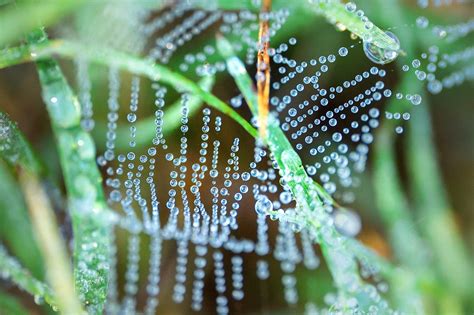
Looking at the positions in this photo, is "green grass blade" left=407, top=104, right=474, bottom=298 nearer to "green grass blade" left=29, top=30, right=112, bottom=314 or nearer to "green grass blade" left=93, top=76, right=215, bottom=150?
"green grass blade" left=93, top=76, right=215, bottom=150

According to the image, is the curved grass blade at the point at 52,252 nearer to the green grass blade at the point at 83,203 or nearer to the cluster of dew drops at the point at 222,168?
the green grass blade at the point at 83,203

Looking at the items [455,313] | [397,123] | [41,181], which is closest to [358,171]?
[397,123]

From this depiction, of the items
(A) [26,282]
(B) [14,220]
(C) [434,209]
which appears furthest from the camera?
(C) [434,209]

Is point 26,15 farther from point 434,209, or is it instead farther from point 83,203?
point 434,209

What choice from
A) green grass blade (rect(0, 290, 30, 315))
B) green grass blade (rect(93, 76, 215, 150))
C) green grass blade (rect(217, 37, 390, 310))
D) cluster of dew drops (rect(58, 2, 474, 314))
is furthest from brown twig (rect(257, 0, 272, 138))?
green grass blade (rect(0, 290, 30, 315))

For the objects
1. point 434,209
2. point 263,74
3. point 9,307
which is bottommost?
point 9,307

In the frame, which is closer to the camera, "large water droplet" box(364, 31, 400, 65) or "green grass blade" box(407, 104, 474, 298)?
"large water droplet" box(364, 31, 400, 65)

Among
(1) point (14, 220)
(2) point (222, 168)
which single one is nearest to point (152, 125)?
(2) point (222, 168)

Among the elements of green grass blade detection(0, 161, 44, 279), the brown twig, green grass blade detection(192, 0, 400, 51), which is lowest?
green grass blade detection(0, 161, 44, 279)

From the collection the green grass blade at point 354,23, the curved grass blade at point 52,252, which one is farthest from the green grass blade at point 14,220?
the green grass blade at point 354,23
